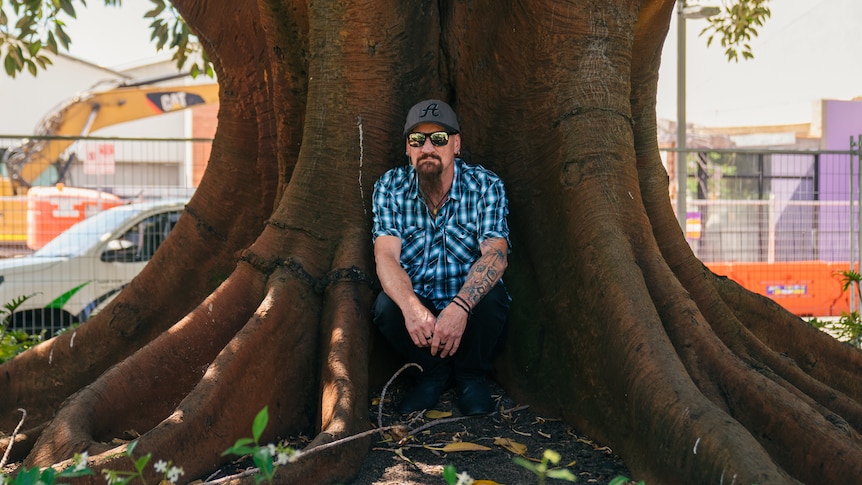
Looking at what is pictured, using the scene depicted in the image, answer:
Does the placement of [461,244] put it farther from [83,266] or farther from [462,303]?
[83,266]

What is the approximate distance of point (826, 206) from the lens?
11242 mm

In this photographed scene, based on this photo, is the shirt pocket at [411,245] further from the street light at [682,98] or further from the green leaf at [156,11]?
the street light at [682,98]

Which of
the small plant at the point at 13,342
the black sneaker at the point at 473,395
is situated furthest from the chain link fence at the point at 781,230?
the small plant at the point at 13,342

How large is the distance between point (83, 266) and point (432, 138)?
21.8ft

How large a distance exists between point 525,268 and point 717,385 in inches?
46.7

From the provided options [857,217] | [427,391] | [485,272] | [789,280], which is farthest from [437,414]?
[789,280]

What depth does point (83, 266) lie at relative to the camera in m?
9.53

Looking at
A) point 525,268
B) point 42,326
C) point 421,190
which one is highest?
point 421,190

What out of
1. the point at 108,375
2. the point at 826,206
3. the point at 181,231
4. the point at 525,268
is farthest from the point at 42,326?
the point at 826,206

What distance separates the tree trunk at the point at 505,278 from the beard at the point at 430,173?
34cm

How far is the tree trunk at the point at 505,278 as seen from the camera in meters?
3.35

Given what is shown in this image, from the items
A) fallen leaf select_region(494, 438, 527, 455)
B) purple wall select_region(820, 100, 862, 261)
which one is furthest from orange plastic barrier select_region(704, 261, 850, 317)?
fallen leaf select_region(494, 438, 527, 455)

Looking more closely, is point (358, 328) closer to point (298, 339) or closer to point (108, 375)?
point (298, 339)

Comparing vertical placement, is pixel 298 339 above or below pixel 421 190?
below
